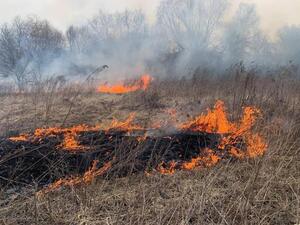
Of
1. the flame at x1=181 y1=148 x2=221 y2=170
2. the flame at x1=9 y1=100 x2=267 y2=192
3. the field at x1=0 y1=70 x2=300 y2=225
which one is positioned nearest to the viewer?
the field at x1=0 y1=70 x2=300 y2=225

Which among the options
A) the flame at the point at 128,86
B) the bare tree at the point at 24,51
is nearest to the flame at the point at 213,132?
the flame at the point at 128,86

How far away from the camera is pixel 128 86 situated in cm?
1878

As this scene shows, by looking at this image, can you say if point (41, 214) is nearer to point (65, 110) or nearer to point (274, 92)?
point (274, 92)

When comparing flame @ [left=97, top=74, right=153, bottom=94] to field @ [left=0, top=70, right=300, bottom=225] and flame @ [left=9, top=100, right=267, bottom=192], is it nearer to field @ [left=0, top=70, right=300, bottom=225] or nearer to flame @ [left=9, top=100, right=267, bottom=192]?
flame @ [left=9, top=100, right=267, bottom=192]

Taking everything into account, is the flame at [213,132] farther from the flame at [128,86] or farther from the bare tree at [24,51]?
the bare tree at [24,51]

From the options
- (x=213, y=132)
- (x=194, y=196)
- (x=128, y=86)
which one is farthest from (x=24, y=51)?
(x=194, y=196)

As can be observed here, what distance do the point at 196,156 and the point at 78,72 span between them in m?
17.9

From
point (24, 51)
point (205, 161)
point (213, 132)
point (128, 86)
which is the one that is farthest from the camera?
point (24, 51)

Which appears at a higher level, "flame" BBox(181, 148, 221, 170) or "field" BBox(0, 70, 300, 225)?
"field" BBox(0, 70, 300, 225)

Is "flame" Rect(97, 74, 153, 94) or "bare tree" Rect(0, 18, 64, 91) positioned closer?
"flame" Rect(97, 74, 153, 94)

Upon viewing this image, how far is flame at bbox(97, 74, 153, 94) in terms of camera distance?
17.2m

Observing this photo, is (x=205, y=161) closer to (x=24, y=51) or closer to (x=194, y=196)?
(x=194, y=196)

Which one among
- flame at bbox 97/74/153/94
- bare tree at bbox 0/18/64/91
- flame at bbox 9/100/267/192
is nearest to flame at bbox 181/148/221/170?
flame at bbox 9/100/267/192

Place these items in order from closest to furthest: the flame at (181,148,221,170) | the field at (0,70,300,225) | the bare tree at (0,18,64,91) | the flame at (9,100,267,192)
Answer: the field at (0,70,300,225) → the flame at (9,100,267,192) → the flame at (181,148,221,170) → the bare tree at (0,18,64,91)
